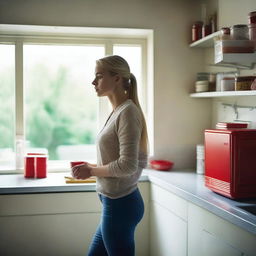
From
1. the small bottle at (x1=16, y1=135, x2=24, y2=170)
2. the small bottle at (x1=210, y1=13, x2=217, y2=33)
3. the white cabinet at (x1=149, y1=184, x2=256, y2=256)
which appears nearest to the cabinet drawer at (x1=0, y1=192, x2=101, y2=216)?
the white cabinet at (x1=149, y1=184, x2=256, y2=256)

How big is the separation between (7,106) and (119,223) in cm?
159

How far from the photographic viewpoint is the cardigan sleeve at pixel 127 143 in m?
1.57

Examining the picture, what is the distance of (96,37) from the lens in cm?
293

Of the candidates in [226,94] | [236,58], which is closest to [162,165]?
[226,94]

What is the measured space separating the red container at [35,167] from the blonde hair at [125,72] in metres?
1.08

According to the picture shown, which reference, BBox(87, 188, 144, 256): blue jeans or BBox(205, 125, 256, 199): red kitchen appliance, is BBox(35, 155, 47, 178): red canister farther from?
BBox(205, 125, 256, 199): red kitchen appliance

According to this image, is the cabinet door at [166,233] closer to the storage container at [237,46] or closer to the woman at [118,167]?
the woman at [118,167]

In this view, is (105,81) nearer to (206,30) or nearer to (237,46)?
(237,46)

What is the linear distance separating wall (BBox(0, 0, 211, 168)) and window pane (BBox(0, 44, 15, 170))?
1.55 ft

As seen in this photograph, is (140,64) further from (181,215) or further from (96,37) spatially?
(181,215)

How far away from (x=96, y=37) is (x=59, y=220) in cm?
140

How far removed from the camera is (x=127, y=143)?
1573 millimetres

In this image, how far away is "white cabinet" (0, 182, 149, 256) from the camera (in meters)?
2.35

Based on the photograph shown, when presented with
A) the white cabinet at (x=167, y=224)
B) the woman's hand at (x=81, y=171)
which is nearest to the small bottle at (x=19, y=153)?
the white cabinet at (x=167, y=224)
